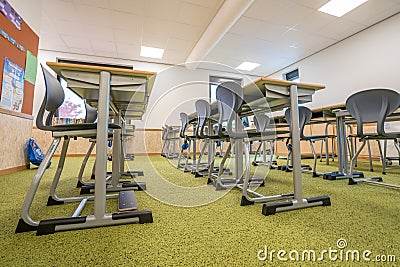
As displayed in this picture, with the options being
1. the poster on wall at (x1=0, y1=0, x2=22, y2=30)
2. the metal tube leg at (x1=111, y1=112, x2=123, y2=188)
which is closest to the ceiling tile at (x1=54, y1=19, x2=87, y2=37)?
the poster on wall at (x1=0, y1=0, x2=22, y2=30)

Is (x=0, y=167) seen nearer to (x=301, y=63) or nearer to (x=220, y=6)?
(x=220, y=6)

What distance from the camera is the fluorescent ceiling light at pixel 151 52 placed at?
17.3 feet

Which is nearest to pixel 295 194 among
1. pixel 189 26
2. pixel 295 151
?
pixel 295 151

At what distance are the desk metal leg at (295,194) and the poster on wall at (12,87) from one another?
114 inches

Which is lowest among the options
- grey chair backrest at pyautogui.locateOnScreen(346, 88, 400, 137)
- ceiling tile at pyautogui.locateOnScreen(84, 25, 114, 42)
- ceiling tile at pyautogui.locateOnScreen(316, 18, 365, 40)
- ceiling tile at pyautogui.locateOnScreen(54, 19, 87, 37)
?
grey chair backrest at pyautogui.locateOnScreen(346, 88, 400, 137)

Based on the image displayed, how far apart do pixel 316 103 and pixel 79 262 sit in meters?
6.18

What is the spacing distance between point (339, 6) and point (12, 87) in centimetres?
523

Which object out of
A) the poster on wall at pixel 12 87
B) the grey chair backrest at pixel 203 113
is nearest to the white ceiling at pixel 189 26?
the poster on wall at pixel 12 87

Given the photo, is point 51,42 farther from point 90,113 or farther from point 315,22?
point 315,22

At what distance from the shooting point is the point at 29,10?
280cm

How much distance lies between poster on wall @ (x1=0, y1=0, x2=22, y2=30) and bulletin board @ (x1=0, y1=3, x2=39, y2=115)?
0.04 metres

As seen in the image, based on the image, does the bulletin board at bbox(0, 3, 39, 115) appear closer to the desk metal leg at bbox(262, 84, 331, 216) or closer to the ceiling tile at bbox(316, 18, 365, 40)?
the desk metal leg at bbox(262, 84, 331, 216)

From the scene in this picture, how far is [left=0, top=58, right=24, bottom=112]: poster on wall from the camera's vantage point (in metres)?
2.25

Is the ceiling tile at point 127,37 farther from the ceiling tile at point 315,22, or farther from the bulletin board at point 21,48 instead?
the ceiling tile at point 315,22
